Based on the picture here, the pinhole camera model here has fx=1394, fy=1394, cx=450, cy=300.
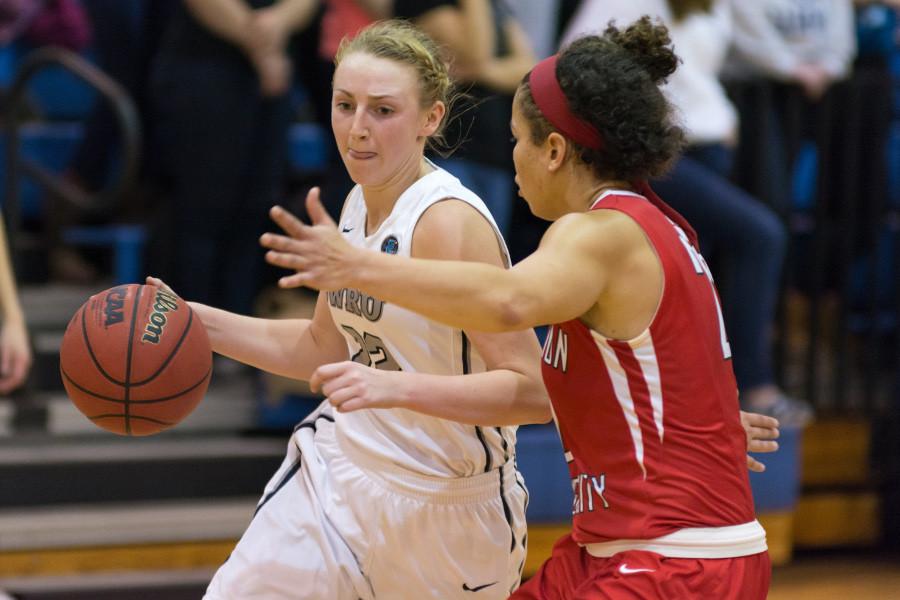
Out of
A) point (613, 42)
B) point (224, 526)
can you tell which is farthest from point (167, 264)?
point (613, 42)

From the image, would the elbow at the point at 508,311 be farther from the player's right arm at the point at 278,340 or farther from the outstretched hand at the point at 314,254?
the player's right arm at the point at 278,340

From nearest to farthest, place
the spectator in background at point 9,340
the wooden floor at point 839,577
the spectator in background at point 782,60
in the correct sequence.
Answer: the spectator in background at point 9,340, the wooden floor at point 839,577, the spectator in background at point 782,60

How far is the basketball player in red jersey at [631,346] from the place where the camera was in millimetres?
2467

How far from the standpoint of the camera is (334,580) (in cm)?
295

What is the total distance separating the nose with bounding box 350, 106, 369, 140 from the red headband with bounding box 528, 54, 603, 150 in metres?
0.42

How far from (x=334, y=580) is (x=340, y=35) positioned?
2.48 metres

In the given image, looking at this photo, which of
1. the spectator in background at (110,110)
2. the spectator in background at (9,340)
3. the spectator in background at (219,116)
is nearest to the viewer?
the spectator in background at (9,340)

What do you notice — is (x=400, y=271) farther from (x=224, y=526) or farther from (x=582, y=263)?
(x=224, y=526)

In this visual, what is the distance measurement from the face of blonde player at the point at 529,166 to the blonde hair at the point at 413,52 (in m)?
0.36

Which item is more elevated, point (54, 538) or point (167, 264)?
point (167, 264)

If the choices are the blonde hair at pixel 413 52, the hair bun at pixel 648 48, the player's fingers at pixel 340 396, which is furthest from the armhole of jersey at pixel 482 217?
the player's fingers at pixel 340 396

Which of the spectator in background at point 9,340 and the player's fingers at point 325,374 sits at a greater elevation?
the player's fingers at point 325,374

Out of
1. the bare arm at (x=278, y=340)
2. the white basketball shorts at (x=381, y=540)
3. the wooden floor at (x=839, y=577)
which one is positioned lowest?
the wooden floor at (x=839, y=577)

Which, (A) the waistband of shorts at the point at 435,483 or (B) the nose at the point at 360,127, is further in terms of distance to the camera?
(A) the waistband of shorts at the point at 435,483
